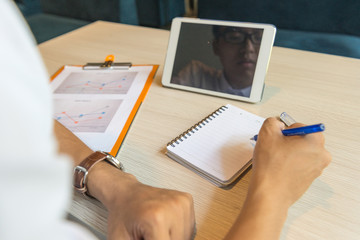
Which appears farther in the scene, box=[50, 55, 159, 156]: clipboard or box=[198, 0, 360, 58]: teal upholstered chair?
box=[198, 0, 360, 58]: teal upholstered chair

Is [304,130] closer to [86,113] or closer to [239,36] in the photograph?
[239,36]

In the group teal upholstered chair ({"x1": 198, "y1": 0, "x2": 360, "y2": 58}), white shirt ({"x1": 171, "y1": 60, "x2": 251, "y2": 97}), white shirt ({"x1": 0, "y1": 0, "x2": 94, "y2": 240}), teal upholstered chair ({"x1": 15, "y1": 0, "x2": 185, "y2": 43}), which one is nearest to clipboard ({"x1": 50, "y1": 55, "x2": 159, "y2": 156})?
white shirt ({"x1": 171, "y1": 60, "x2": 251, "y2": 97})

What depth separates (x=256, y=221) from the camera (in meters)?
0.34

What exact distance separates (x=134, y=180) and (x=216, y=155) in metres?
0.15

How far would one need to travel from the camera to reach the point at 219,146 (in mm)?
502

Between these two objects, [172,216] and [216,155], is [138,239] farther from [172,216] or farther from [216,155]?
[216,155]

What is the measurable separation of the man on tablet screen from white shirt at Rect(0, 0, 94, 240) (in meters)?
0.53

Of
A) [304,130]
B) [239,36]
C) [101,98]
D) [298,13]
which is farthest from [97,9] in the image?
[304,130]

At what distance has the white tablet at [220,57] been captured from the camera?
64cm

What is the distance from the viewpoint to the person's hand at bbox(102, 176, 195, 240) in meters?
0.33

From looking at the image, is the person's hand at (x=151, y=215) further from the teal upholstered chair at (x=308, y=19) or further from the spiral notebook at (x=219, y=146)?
the teal upholstered chair at (x=308, y=19)

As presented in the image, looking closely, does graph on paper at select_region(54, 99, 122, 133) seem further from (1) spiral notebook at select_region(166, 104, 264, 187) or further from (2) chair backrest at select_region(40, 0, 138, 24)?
(2) chair backrest at select_region(40, 0, 138, 24)

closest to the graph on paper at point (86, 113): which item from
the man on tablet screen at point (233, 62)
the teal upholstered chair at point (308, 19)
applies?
the man on tablet screen at point (233, 62)

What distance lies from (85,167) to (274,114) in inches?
16.0
